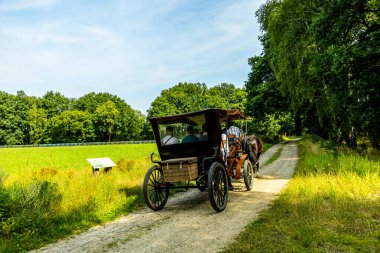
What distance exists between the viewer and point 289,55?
15.5 m

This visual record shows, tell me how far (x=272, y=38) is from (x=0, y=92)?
85.4m

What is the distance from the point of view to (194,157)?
753 centimetres

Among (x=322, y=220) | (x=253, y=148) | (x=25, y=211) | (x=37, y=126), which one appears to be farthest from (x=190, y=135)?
(x=37, y=126)

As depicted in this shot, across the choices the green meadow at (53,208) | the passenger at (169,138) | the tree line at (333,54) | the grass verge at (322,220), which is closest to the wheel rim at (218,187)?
the grass verge at (322,220)

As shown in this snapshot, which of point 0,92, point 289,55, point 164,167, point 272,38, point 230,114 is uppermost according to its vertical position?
point 0,92

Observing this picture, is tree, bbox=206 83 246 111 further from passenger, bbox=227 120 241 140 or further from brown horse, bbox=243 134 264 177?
passenger, bbox=227 120 241 140

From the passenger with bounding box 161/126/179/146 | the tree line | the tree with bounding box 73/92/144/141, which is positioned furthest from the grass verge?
the tree with bounding box 73/92/144/141

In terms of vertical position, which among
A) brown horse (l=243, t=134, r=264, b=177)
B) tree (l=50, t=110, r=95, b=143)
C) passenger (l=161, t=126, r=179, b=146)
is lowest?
brown horse (l=243, t=134, r=264, b=177)

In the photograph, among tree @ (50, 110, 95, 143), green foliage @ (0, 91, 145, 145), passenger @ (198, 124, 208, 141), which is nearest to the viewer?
passenger @ (198, 124, 208, 141)

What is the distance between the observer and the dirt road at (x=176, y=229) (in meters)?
4.95

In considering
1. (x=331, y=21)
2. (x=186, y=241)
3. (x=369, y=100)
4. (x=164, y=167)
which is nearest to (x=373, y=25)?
(x=331, y=21)

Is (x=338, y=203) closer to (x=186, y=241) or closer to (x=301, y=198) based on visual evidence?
(x=301, y=198)

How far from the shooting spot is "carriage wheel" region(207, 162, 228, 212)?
671cm

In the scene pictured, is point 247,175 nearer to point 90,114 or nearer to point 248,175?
point 248,175
